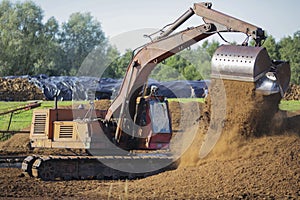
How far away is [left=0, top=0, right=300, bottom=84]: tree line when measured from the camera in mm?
55406

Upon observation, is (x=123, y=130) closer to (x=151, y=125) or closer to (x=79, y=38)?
(x=151, y=125)

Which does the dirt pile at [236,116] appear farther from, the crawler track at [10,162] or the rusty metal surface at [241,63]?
the crawler track at [10,162]

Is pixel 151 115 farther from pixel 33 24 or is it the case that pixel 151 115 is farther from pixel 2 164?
pixel 33 24

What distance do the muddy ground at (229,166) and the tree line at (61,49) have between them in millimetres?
37191

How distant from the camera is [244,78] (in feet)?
38.4

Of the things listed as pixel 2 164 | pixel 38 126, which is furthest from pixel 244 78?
pixel 2 164

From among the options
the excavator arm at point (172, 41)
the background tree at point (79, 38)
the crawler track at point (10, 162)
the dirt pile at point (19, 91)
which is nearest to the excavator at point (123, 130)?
the excavator arm at point (172, 41)

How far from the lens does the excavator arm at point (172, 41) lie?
12.3 meters

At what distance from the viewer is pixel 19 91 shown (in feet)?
113

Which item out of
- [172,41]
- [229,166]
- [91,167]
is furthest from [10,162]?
[229,166]

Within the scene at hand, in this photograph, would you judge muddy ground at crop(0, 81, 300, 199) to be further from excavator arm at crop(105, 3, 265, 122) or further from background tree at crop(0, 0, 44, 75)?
background tree at crop(0, 0, 44, 75)

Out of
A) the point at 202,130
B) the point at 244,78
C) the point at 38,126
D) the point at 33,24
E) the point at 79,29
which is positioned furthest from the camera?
the point at 79,29

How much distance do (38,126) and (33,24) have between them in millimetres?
46886

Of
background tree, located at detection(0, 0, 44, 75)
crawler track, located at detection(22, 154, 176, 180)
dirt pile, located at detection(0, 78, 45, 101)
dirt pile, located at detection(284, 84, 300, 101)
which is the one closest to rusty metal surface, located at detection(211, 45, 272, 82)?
crawler track, located at detection(22, 154, 176, 180)
